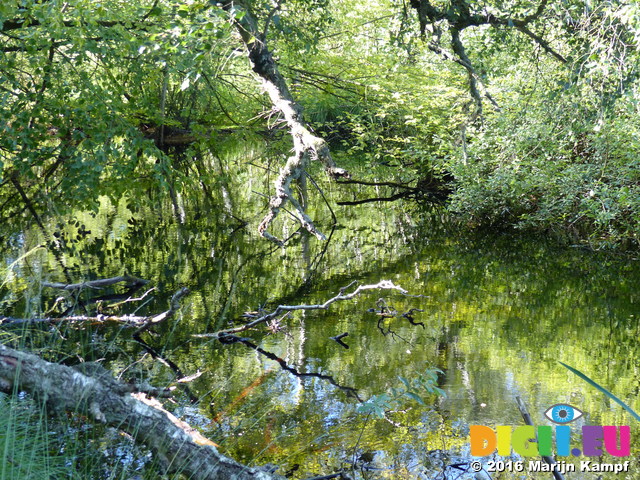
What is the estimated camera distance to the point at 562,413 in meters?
3.88

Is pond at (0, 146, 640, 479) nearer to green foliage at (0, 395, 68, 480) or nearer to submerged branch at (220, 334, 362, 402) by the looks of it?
submerged branch at (220, 334, 362, 402)

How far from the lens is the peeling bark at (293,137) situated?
4.38 m

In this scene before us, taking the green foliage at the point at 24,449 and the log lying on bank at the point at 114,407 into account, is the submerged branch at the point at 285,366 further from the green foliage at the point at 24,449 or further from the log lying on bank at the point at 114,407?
the green foliage at the point at 24,449

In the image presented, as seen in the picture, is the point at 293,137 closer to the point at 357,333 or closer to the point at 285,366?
the point at 285,366

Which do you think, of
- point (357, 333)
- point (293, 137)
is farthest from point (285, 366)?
point (293, 137)

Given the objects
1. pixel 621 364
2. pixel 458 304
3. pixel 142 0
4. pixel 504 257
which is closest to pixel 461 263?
pixel 504 257

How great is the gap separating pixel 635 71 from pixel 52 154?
6012mm

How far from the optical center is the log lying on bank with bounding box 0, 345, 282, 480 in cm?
231

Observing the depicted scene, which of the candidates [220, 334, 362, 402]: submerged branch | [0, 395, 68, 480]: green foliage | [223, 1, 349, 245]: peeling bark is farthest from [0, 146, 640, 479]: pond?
[223, 1, 349, 245]: peeling bark

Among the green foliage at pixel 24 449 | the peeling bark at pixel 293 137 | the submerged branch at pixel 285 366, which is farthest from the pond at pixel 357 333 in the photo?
the peeling bark at pixel 293 137

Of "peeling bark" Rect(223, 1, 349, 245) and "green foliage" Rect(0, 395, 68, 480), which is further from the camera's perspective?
"peeling bark" Rect(223, 1, 349, 245)

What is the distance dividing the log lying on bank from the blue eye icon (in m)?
2.15

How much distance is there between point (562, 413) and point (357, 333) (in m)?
1.99

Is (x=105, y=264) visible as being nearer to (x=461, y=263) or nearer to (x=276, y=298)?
(x=276, y=298)
